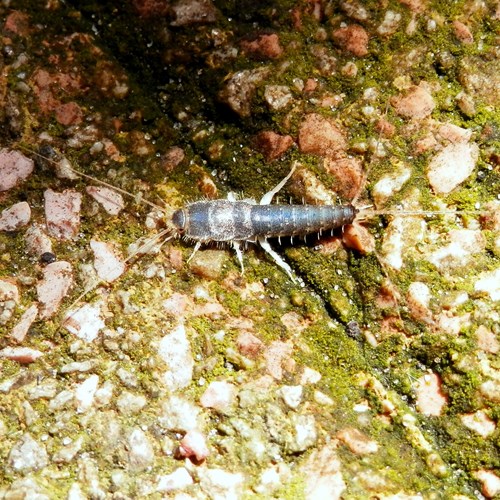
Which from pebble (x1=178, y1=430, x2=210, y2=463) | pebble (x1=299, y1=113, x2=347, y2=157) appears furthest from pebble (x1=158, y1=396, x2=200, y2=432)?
pebble (x1=299, y1=113, x2=347, y2=157)

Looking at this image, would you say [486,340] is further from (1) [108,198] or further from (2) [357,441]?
(1) [108,198]

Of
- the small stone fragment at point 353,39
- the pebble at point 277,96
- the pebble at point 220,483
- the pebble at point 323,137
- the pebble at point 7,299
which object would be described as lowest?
the pebble at point 220,483

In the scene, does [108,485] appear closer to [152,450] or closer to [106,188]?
[152,450]

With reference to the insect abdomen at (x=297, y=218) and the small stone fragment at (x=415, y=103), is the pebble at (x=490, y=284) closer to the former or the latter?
the insect abdomen at (x=297, y=218)

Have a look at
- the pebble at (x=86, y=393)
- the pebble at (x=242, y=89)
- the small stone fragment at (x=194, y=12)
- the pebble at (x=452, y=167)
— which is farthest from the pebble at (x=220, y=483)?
the small stone fragment at (x=194, y=12)

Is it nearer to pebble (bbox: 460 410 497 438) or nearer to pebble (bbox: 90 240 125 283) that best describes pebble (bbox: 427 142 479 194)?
pebble (bbox: 460 410 497 438)

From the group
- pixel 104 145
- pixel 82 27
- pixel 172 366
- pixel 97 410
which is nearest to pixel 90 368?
pixel 97 410
